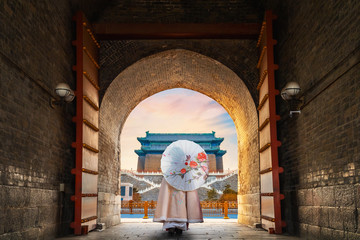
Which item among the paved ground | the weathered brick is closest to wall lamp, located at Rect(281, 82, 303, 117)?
the weathered brick

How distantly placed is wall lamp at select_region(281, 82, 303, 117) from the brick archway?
277 cm

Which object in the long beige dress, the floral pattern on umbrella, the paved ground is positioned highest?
the floral pattern on umbrella

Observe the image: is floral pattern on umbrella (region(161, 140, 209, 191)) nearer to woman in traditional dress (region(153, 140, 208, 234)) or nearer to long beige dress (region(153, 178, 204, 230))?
woman in traditional dress (region(153, 140, 208, 234))

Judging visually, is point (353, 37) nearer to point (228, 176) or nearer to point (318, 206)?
point (318, 206)

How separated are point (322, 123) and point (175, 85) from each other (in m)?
7.56

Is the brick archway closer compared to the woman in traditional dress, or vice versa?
the woman in traditional dress

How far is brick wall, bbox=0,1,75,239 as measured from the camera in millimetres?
5340

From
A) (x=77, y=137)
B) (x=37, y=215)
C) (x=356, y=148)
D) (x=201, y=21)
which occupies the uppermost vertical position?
(x=201, y=21)

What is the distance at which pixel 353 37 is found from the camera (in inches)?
198

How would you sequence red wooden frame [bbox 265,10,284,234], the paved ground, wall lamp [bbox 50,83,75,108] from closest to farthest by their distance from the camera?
wall lamp [bbox 50,83,75,108] → the paved ground → red wooden frame [bbox 265,10,284,234]

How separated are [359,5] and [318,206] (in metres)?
2.97

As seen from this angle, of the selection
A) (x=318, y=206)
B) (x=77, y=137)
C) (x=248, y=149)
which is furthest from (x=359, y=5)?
(x=248, y=149)

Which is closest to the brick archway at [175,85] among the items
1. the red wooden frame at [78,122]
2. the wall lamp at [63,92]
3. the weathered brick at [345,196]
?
the red wooden frame at [78,122]

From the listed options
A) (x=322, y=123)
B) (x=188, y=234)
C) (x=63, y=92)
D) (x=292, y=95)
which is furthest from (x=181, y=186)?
(x=322, y=123)
